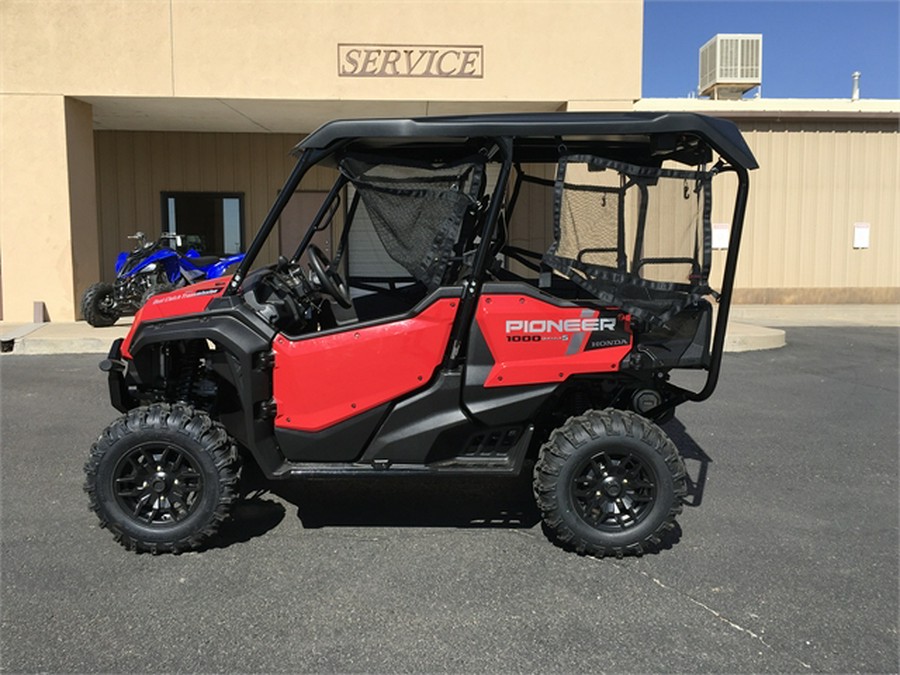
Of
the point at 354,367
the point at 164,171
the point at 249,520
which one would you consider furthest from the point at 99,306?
the point at 354,367

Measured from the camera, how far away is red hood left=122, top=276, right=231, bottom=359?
12.3ft

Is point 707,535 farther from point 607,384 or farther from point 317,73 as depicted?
point 317,73

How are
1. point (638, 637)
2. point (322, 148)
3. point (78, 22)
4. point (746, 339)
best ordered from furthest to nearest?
point (78, 22)
point (746, 339)
point (322, 148)
point (638, 637)

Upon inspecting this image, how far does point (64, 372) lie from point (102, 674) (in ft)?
21.6

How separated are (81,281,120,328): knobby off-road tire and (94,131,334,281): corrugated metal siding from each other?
440 centimetres

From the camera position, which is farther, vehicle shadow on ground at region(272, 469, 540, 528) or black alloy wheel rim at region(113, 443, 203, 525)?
vehicle shadow on ground at region(272, 469, 540, 528)

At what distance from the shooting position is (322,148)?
3590 millimetres

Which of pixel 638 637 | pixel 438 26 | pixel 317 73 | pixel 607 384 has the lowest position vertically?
pixel 638 637

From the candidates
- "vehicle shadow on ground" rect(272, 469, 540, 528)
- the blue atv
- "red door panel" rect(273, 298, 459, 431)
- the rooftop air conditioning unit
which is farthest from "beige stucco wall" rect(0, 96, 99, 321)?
the rooftop air conditioning unit

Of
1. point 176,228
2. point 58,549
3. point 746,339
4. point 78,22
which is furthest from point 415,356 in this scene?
point 176,228

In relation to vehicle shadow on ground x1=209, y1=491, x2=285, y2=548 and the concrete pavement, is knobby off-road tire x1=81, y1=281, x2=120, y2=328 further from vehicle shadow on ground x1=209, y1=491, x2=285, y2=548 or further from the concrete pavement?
vehicle shadow on ground x1=209, y1=491, x2=285, y2=548

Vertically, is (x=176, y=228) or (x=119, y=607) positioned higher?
(x=176, y=228)

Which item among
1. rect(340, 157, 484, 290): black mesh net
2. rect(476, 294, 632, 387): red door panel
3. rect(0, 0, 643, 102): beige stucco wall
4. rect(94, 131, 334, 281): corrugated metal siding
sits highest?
rect(0, 0, 643, 102): beige stucco wall

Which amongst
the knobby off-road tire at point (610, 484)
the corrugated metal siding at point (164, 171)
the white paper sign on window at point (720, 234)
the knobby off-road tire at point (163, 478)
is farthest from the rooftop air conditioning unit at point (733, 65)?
the knobby off-road tire at point (163, 478)
